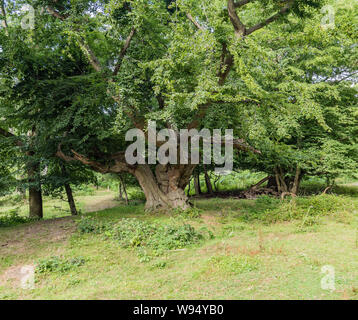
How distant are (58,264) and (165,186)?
5.06m

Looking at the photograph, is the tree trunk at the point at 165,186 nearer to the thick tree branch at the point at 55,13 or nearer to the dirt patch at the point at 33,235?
the dirt patch at the point at 33,235

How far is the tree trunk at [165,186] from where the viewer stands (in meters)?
9.30

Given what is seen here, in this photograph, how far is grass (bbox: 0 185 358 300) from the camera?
363 centimetres

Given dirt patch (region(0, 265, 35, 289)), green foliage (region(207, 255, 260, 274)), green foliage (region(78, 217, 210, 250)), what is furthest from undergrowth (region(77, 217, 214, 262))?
dirt patch (region(0, 265, 35, 289))

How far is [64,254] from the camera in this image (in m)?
5.51

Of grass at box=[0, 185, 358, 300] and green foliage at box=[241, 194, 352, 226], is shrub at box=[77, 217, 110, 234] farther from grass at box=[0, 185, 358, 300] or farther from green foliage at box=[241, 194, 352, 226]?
green foliage at box=[241, 194, 352, 226]

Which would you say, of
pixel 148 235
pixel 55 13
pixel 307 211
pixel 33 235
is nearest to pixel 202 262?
pixel 148 235

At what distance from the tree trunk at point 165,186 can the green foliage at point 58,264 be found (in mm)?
4301

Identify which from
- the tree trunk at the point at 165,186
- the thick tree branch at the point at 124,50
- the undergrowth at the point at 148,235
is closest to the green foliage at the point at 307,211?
the undergrowth at the point at 148,235

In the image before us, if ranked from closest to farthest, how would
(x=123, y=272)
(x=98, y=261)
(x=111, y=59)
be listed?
(x=123, y=272), (x=98, y=261), (x=111, y=59)

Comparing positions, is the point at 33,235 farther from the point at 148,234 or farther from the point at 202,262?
the point at 202,262
